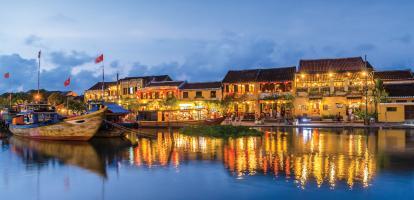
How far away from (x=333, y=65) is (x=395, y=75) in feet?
27.0

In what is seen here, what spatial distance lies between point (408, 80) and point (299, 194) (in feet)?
152

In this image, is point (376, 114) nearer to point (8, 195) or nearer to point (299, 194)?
point (299, 194)

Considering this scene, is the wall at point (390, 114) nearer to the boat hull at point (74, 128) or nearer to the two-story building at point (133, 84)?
the boat hull at point (74, 128)

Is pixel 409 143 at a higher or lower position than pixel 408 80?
lower

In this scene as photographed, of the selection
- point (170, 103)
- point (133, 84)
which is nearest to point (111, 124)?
point (170, 103)

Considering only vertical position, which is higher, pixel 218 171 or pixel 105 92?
pixel 105 92

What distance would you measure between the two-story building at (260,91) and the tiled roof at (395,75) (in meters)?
11.9

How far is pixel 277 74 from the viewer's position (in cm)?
6347

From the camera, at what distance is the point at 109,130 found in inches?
1622

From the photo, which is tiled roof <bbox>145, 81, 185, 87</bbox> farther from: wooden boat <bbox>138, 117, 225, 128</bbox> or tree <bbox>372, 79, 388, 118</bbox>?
tree <bbox>372, 79, 388, 118</bbox>

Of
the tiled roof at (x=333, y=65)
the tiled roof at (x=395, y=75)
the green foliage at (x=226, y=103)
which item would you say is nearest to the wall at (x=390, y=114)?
the tiled roof at (x=333, y=65)

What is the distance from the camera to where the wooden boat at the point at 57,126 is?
118 ft

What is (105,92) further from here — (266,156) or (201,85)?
(266,156)

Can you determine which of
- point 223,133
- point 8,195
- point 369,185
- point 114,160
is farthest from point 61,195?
point 223,133
